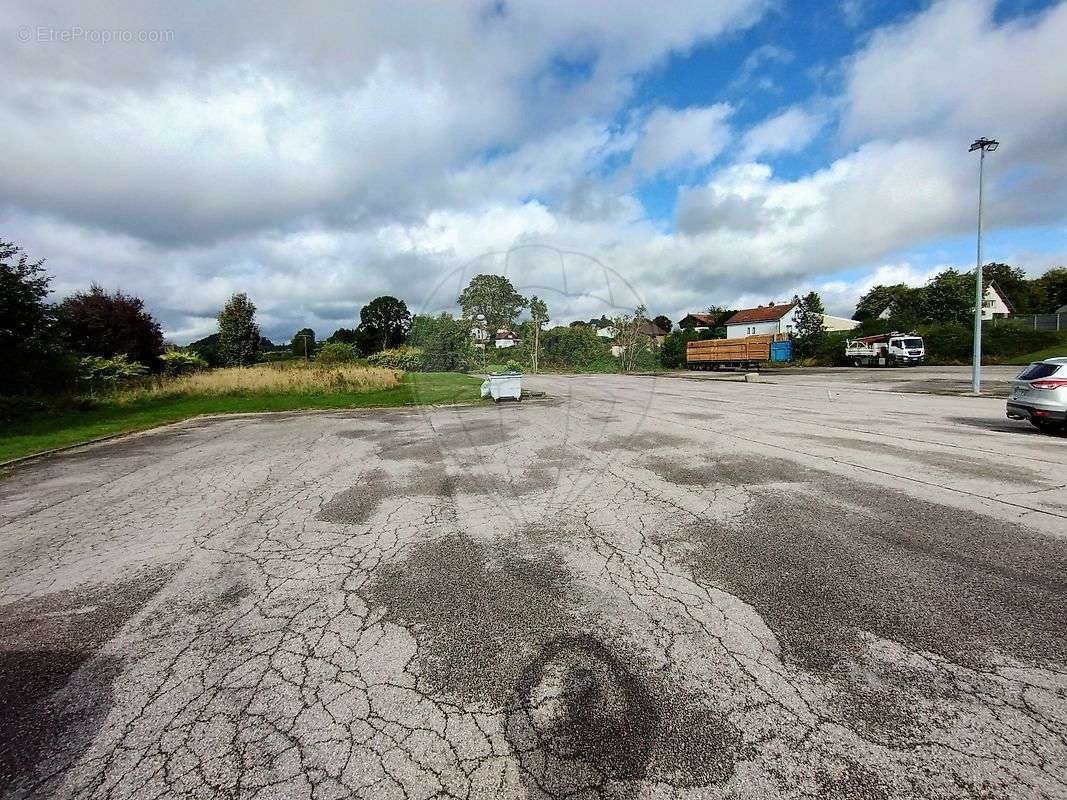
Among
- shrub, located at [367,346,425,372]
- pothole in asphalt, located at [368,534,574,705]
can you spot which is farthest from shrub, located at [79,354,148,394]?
pothole in asphalt, located at [368,534,574,705]

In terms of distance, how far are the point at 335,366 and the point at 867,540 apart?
22982mm

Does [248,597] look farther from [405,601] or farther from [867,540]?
[867,540]

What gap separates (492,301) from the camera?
7.46 metres

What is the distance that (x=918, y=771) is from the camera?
1973mm

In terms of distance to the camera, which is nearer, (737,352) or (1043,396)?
(1043,396)

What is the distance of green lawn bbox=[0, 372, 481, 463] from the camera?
10.5 metres

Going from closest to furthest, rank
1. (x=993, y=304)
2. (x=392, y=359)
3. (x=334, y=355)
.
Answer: (x=392, y=359) → (x=334, y=355) → (x=993, y=304)

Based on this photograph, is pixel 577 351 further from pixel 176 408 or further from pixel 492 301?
pixel 492 301

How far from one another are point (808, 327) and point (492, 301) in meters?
45.4

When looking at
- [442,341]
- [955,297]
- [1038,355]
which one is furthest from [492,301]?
[955,297]

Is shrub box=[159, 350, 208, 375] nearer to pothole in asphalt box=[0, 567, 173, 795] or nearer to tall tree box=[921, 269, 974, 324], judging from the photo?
pothole in asphalt box=[0, 567, 173, 795]

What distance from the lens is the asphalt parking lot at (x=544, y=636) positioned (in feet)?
6.70

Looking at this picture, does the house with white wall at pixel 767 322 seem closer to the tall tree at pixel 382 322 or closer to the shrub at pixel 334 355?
the tall tree at pixel 382 322

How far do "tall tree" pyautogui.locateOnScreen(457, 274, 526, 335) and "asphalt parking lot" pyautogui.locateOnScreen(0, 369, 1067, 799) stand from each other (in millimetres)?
2897
